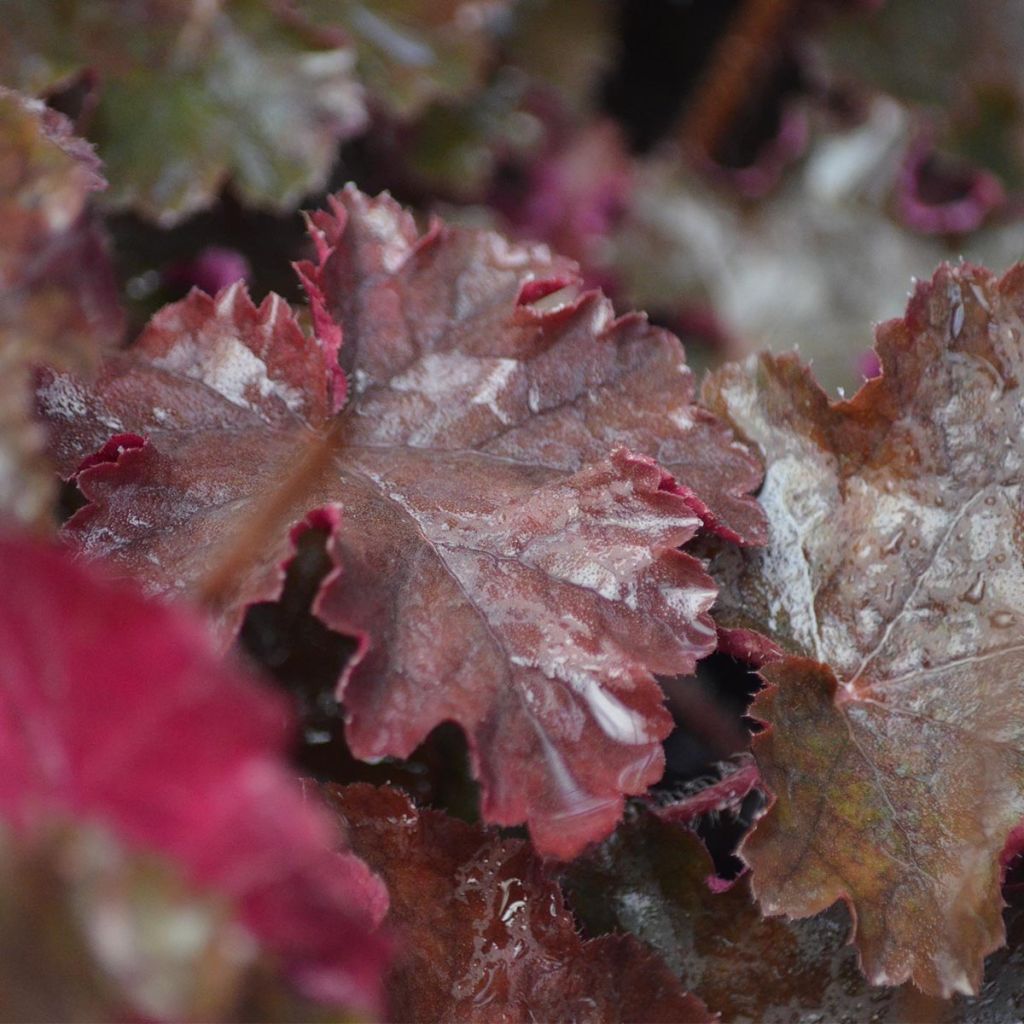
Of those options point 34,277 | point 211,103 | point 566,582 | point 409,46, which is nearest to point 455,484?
point 566,582

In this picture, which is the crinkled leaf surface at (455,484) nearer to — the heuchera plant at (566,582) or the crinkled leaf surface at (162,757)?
the heuchera plant at (566,582)

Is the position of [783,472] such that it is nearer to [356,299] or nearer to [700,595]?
[700,595]

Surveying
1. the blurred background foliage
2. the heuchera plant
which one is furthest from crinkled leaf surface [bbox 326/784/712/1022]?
the blurred background foliage

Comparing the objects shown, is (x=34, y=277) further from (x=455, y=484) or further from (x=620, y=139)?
(x=620, y=139)

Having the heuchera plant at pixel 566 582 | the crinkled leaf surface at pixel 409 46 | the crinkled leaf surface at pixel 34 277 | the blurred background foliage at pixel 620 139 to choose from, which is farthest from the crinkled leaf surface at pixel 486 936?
the crinkled leaf surface at pixel 409 46

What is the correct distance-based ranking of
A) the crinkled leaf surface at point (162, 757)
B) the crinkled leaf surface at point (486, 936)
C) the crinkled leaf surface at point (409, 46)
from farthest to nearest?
the crinkled leaf surface at point (409, 46) → the crinkled leaf surface at point (486, 936) → the crinkled leaf surface at point (162, 757)

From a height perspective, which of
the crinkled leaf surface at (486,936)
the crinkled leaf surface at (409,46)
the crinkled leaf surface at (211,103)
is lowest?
the crinkled leaf surface at (486,936)
